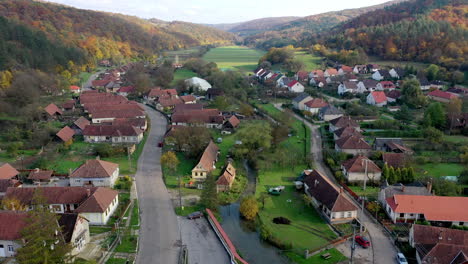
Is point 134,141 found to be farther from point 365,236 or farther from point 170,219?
point 365,236

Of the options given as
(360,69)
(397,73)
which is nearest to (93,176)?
(397,73)

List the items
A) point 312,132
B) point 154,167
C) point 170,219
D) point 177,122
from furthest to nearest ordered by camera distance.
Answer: point 177,122, point 312,132, point 154,167, point 170,219

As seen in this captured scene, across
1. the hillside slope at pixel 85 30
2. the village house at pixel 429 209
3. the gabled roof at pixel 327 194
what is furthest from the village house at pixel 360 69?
the hillside slope at pixel 85 30

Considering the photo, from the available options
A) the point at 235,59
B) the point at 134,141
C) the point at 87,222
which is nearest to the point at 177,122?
the point at 134,141

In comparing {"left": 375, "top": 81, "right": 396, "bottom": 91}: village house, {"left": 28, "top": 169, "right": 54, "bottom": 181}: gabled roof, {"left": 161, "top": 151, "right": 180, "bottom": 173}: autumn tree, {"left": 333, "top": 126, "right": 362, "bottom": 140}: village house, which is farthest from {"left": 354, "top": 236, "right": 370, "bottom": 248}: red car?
{"left": 375, "top": 81, "right": 396, "bottom": 91}: village house

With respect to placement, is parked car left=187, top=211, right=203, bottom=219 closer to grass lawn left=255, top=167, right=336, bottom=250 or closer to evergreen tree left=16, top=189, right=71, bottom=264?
grass lawn left=255, top=167, right=336, bottom=250

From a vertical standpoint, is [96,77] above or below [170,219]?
above

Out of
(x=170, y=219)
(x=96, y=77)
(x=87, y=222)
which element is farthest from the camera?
(x=96, y=77)
